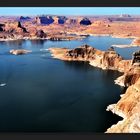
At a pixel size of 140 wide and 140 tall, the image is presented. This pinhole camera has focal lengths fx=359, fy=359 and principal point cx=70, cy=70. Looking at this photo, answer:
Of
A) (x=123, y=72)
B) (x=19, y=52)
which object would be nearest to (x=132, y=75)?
(x=123, y=72)

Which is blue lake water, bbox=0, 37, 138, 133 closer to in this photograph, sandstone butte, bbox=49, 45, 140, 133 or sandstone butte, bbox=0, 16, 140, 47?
sandstone butte, bbox=49, 45, 140, 133

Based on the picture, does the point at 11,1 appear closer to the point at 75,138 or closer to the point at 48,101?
the point at 75,138

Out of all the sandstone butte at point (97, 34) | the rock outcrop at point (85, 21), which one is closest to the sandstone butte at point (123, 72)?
the sandstone butte at point (97, 34)

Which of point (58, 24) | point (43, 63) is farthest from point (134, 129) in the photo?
point (58, 24)

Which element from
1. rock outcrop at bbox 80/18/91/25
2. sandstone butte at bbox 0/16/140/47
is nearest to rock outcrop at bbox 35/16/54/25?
sandstone butte at bbox 0/16/140/47

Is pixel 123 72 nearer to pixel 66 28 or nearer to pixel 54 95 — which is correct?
pixel 54 95

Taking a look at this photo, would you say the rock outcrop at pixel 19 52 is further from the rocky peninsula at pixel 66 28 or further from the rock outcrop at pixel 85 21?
the rock outcrop at pixel 85 21
